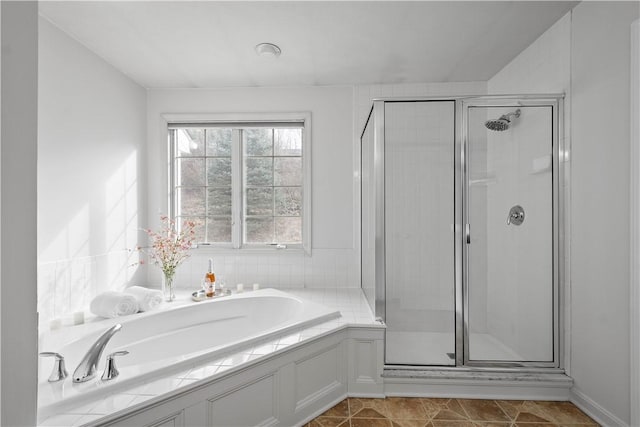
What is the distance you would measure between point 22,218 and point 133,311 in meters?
1.57

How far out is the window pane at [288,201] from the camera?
2.85 meters

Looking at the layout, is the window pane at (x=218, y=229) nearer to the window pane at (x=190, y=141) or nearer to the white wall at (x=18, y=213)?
the window pane at (x=190, y=141)

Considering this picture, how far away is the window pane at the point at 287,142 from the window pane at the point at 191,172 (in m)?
0.73

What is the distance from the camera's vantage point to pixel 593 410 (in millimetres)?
1698

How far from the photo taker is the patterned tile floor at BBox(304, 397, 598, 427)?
5.49 ft

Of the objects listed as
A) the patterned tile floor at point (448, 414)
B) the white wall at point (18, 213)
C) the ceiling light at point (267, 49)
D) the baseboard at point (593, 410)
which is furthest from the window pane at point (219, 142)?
the baseboard at point (593, 410)

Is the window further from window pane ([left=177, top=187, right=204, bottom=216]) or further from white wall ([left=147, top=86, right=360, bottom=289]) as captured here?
white wall ([left=147, top=86, right=360, bottom=289])

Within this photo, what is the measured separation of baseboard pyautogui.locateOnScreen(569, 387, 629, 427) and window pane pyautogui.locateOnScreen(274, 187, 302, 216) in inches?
90.2

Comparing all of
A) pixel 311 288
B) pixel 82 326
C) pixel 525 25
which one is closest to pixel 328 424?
pixel 311 288

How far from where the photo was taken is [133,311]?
2041mm

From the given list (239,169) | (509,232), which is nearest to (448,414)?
(509,232)

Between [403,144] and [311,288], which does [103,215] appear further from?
[403,144]

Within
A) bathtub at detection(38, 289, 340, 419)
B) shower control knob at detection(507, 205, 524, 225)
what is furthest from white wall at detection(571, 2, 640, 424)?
bathtub at detection(38, 289, 340, 419)

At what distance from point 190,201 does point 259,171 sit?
713mm
